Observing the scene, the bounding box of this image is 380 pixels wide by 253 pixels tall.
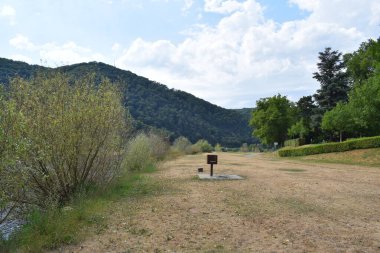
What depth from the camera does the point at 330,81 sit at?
159ft

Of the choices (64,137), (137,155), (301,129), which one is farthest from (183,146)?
(64,137)

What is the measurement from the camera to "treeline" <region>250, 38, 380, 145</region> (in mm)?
30709

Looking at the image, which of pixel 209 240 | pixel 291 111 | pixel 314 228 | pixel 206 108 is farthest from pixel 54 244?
pixel 206 108

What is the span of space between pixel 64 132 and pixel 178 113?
70875 mm

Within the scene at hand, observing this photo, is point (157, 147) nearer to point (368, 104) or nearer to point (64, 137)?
point (368, 104)

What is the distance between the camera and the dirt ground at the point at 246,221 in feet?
19.5

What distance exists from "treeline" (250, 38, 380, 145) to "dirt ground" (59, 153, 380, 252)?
65.2ft

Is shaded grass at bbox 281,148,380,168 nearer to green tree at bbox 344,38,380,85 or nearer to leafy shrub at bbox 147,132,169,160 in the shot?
leafy shrub at bbox 147,132,169,160

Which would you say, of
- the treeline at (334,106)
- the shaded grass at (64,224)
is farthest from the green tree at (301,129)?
the shaded grass at (64,224)

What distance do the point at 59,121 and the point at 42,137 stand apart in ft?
1.83

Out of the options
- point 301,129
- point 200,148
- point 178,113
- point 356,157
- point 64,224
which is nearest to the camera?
point 64,224

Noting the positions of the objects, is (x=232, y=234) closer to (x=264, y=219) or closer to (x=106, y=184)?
(x=264, y=219)

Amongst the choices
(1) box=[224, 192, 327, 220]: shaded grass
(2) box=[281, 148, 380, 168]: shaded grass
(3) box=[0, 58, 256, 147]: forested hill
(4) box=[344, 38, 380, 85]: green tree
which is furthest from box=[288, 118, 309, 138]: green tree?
(1) box=[224, 192, 327, 220]: shaded grass

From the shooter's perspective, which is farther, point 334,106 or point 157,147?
point 334,106
